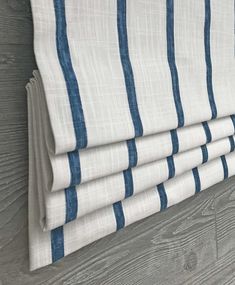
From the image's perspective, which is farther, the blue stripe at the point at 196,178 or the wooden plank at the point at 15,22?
the blue stripe at the point at 196,178

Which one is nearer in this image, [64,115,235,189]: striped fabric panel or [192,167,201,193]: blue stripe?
[64,115,235,189]: striped fabric panel

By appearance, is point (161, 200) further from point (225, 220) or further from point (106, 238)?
point (225, 220)

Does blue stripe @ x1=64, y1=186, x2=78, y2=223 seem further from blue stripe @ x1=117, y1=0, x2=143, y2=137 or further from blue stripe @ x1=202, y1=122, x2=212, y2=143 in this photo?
blue stripe @ x1=202, y1=122, x2=212, y2=143

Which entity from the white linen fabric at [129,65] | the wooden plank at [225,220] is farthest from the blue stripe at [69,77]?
→ the wooden plank at [225,220]

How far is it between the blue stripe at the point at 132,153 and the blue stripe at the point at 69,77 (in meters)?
0.06

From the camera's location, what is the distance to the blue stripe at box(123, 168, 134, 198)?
418 millimetres

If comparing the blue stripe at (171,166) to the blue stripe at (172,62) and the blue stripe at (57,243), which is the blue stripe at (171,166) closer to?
A: the blue stripe at (172,62)

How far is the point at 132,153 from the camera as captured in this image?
410 mm

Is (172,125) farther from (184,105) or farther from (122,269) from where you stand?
(122,269)

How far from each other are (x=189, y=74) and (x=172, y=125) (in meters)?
0.08

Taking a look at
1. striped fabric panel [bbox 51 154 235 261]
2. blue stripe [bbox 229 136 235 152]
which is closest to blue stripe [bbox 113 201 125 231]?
striped fabric panel [bbox 51 154 235 261]

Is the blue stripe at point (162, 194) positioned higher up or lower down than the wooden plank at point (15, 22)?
lower down

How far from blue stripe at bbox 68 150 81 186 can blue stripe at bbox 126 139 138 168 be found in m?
0.06

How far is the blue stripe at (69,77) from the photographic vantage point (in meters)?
0.35
